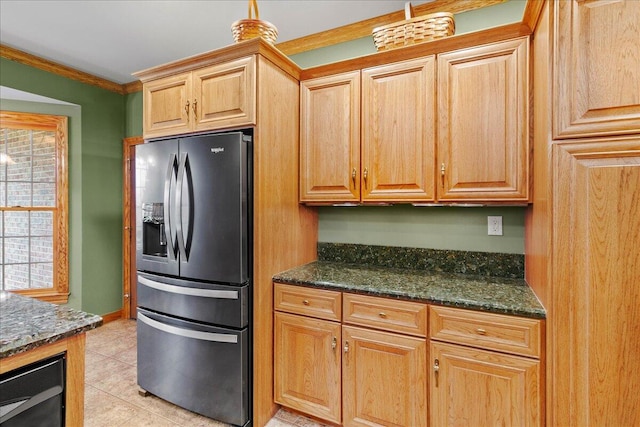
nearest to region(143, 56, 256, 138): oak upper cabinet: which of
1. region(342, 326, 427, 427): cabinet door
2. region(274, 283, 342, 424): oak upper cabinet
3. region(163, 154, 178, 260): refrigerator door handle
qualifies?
region(163, 154, 178, 260): refrigerator door handle

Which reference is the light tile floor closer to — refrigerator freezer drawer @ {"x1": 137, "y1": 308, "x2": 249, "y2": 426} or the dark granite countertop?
refrigerator freezer drawer @ {"x1": 137, "y1": 308, "x2": 249, "y2": 426}

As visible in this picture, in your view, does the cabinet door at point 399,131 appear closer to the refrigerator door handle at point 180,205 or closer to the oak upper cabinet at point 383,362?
the oak upper cabinet at point 383,362

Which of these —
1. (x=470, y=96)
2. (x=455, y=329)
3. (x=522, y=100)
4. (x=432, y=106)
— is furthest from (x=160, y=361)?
(x=522, y=100)

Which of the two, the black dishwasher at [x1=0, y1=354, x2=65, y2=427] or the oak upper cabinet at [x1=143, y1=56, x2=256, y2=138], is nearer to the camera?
the black dishwasher at [x1=0, y1=354, x2=65, y2=427]

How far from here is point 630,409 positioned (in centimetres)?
125

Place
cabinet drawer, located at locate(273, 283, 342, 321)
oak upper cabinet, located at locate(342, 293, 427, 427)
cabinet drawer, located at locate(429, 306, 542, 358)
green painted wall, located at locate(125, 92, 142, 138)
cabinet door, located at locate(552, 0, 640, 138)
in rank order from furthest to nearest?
green painted wall, located at locate(125, 92, 142, 138), cabinet drawer, located at locate(273, 283, 342, 321), oak upper cabinet, located at locate(342, 293, 427, 427), cabinet drawer, located at locate(429, 306, 542, 358), cabinet door, located at locate(552, 0, 640, 138)

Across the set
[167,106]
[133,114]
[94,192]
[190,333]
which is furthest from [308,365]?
[133,114]

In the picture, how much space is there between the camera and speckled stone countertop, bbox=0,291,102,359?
0.89 m

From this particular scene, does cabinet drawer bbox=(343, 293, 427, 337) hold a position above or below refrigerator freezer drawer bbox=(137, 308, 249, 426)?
above

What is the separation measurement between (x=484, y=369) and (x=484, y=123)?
1280mm

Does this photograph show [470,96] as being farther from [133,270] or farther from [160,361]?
[133,270]

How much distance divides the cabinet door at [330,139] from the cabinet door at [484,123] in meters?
0.55

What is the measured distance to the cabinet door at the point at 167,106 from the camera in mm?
2166

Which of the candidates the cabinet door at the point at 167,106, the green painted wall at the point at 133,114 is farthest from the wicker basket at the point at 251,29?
the green painted wall at the point at 133,114
